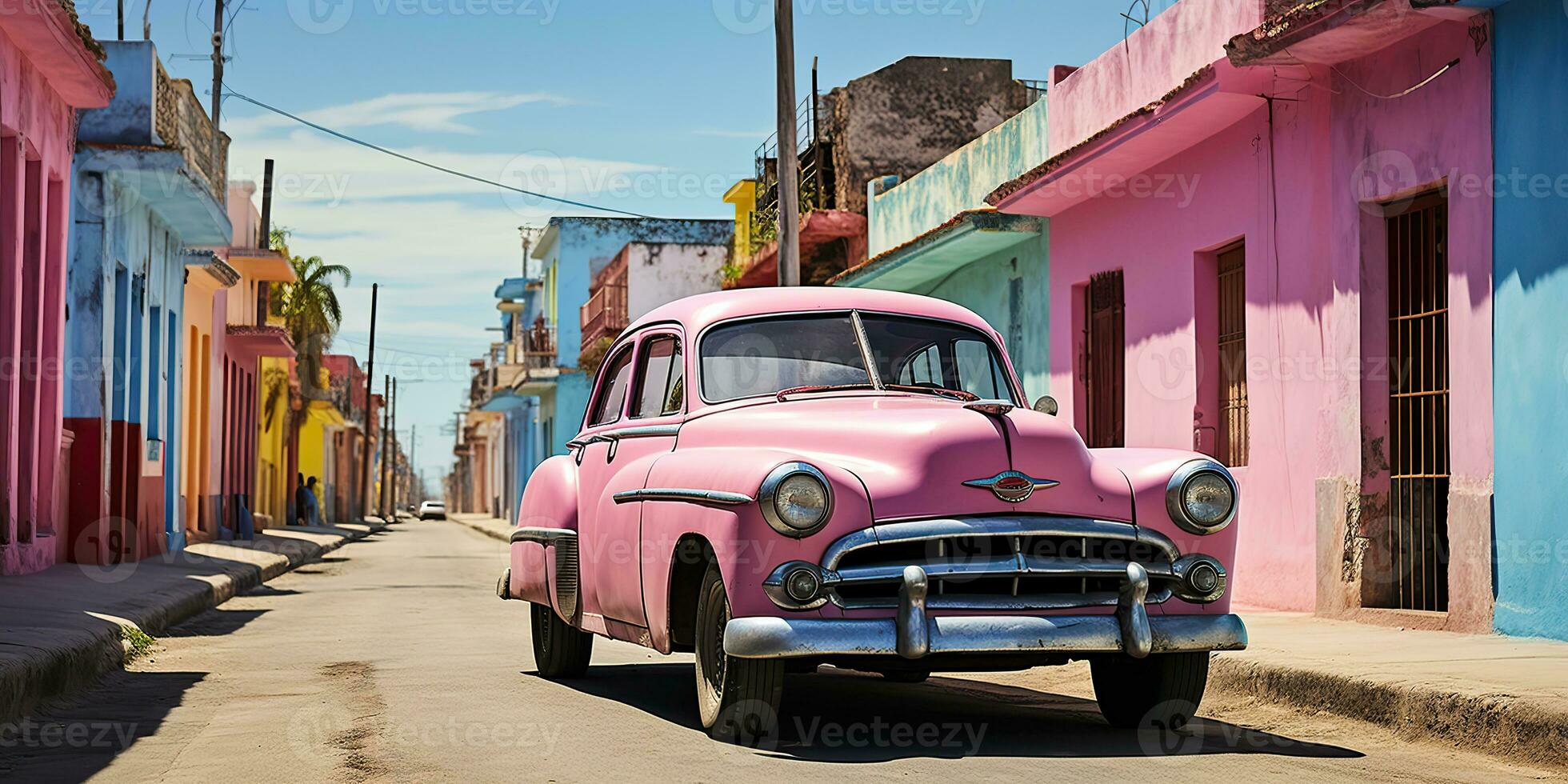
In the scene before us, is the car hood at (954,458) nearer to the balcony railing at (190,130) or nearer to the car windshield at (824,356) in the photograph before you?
the car windshield at (824,356)

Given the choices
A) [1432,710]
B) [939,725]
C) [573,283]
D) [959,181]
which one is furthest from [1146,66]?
[573,283]

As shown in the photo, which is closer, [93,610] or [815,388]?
[815,388]

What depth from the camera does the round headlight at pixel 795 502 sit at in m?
5.88

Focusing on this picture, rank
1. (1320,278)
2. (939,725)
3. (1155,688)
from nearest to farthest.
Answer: (1155,688)
(939,725)
(1320,278)

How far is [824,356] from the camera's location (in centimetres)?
737

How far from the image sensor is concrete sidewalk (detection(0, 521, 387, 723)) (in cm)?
815

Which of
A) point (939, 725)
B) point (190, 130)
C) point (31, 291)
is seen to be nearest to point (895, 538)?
point (939, 725)

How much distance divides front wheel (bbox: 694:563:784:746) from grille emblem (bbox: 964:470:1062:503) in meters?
0.94

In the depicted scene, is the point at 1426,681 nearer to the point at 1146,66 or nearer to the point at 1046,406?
the point at 1046,406

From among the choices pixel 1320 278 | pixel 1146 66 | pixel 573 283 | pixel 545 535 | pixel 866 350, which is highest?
pixel 573 283

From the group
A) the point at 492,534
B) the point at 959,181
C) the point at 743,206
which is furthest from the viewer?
the point at 492,534

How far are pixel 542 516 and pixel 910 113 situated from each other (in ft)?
60.3

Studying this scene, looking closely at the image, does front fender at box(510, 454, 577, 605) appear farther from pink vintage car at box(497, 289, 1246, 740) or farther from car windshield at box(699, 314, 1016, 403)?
car windshield at box(699, 314, 1016, 403)

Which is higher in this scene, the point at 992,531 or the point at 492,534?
the point at 992,531
